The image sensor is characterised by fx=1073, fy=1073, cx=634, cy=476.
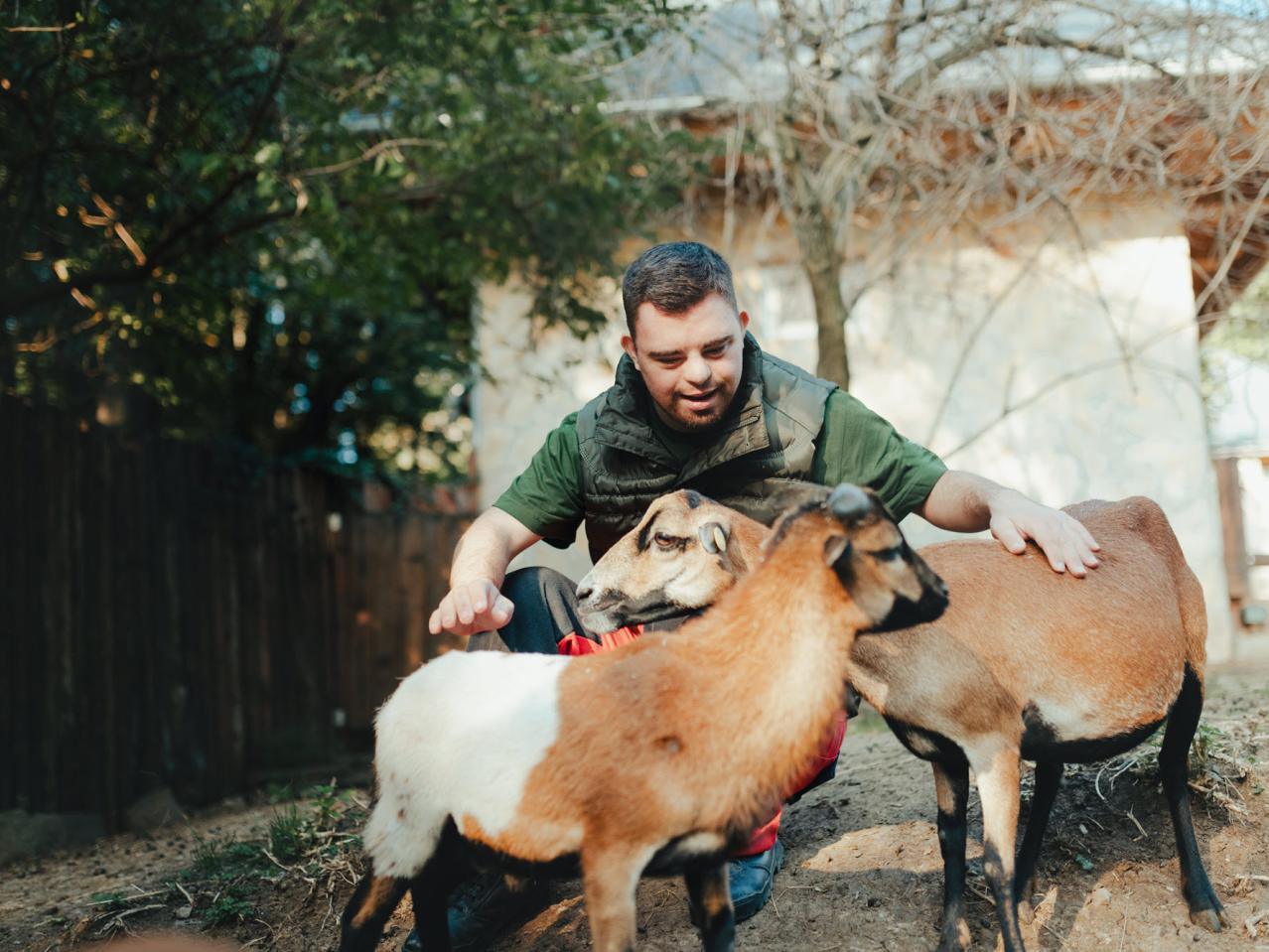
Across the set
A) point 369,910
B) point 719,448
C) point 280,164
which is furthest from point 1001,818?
point 280,164

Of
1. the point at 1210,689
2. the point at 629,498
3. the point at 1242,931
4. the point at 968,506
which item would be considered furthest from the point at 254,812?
the point at 1210,689

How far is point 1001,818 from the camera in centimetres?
320

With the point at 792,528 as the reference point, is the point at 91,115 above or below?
above

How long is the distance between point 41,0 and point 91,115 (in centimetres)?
164

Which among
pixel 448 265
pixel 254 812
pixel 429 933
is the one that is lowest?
pixel 254 812

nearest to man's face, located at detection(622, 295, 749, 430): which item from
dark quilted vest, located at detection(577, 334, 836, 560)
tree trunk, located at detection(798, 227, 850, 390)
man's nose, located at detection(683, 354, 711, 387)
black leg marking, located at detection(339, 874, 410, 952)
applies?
man's nose, located at detection(683, 354, 711, 387)

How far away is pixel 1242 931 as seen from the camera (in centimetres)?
362

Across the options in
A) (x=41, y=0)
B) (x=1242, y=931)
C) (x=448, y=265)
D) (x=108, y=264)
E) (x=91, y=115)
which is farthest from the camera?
(x=448, y=265)

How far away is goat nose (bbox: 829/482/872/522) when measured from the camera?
105 inches

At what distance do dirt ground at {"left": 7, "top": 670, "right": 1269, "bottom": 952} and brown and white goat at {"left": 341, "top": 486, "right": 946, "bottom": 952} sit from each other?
112 cm

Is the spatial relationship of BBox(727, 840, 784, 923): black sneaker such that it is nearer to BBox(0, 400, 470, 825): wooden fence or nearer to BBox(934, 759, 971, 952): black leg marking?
BBox(934, 759, 971, 952): black leg marking

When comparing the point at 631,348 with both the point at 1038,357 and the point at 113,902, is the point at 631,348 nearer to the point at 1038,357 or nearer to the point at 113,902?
the point at 113,902

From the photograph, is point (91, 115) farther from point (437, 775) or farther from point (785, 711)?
point (785, 711)

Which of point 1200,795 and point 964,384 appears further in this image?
point 964,384
